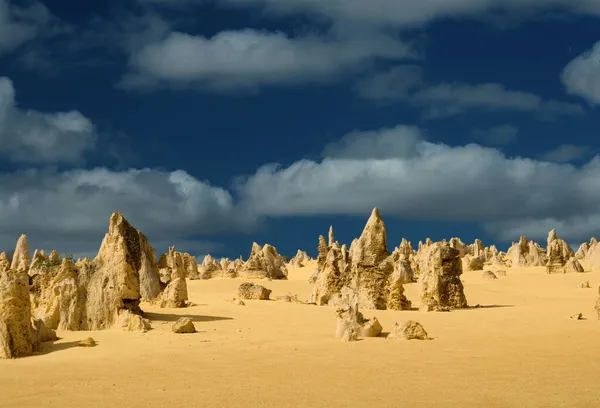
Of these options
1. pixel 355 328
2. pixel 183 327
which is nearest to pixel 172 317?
pixel 183 327

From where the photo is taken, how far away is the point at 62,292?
57.8 ft

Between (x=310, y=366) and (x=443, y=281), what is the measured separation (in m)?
13.5

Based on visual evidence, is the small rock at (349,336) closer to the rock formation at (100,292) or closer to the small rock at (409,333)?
the small rock at (409,333)

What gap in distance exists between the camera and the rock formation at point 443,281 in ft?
79.8

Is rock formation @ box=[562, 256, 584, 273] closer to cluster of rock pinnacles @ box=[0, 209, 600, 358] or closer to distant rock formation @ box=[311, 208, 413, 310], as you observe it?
cluster of rock pinnacles @ box=[0, 209, 600, 358]

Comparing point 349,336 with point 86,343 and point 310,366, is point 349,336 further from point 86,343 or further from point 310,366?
point 86,343

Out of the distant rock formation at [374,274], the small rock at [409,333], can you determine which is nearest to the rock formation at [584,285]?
the distant rock formation at [374,274]

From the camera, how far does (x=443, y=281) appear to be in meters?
24.5

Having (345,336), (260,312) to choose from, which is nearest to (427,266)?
(260,312)

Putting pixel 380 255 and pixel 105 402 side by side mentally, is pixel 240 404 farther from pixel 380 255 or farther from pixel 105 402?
pixel 380 255

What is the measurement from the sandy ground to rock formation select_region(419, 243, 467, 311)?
3333 millimetres

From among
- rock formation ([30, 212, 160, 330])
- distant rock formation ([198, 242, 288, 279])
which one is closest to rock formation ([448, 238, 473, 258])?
distant rock formation ([198, 242, 288, 279])

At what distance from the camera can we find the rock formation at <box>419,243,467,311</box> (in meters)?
24.3

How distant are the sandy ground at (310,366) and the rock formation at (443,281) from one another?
333 cm
